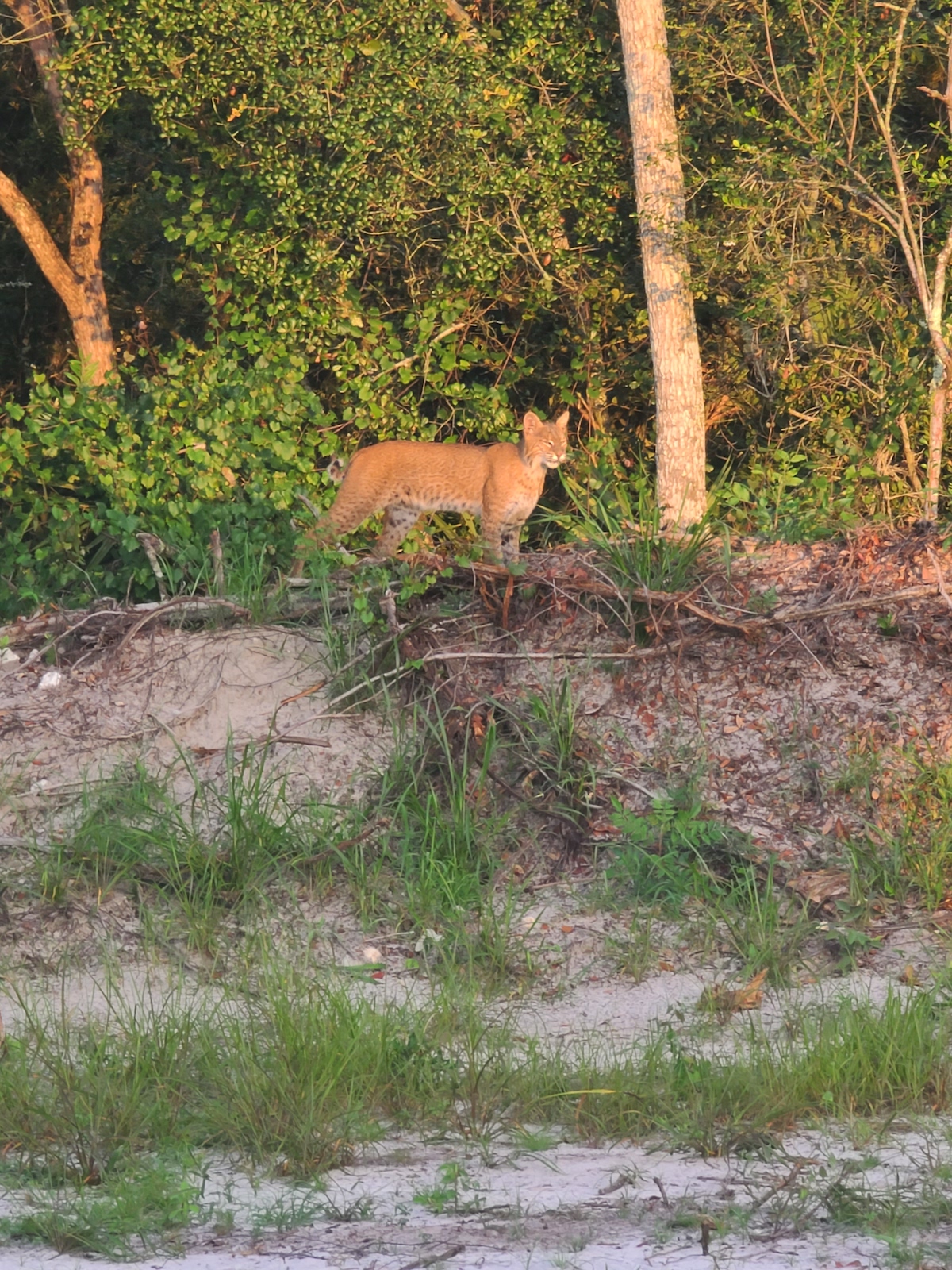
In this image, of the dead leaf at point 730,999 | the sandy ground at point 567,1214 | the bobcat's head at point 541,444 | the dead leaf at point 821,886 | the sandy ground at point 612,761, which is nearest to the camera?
the sandy ground at point 567,1214

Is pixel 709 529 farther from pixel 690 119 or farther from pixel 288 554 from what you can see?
pixel 690 119

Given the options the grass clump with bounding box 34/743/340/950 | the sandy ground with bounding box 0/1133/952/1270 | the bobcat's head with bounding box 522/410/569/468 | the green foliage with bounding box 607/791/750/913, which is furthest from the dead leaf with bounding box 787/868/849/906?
the bobcat's head with bounding box 522/410/569/468

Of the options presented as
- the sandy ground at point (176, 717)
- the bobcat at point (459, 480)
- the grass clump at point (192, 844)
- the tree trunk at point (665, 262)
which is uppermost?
the tree trunk at point (665, 262)

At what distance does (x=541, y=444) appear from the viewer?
9.99 metres

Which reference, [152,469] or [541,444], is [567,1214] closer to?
[541,444]

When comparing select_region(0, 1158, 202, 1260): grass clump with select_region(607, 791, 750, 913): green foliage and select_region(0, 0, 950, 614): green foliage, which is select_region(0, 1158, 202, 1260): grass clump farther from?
select_region(0, 0, 950, 614): green foliage

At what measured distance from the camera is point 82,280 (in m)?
12.5

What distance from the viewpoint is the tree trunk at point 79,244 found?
1205 centimetres

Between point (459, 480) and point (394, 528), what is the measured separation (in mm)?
625

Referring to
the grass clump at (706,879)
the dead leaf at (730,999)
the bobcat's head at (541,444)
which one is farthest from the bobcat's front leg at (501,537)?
the dead leaf at (730,999)

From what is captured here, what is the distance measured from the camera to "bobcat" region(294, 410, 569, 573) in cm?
994

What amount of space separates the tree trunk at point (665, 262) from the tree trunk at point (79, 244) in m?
4.05

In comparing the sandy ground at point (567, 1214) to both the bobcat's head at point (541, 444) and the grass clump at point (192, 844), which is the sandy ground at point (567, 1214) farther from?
the bobcat's head at point (541, 444)

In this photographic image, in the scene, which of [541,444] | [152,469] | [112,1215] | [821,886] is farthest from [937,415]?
[112,1215]
